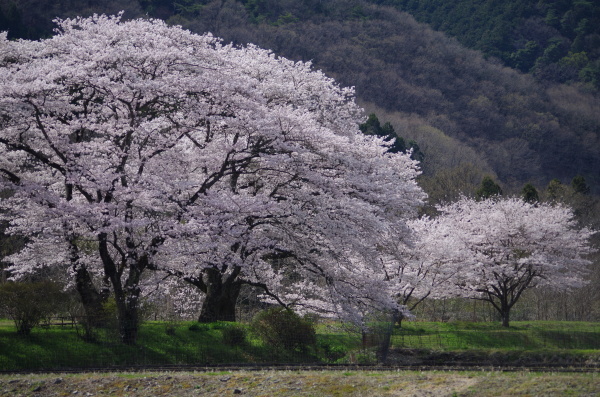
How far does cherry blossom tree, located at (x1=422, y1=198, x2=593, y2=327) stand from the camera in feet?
101

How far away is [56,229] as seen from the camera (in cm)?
1834

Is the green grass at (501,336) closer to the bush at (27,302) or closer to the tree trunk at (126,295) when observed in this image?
the tree trunk at (126,295)

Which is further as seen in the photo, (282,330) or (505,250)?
(505,250)

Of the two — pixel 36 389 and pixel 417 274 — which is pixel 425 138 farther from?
pixel 36 389

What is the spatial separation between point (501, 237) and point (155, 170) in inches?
794

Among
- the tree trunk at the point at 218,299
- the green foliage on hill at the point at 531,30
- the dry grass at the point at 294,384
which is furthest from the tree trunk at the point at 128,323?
the green foliage on hill at the point at 531,30

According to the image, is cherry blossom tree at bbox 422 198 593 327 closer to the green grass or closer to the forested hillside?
the green grass

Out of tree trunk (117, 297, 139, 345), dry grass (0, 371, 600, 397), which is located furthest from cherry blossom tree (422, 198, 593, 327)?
dry grass (0, 371, 600, 397)

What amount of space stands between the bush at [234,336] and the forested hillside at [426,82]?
54657mm

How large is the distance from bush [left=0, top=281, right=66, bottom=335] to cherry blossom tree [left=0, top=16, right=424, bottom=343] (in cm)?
153

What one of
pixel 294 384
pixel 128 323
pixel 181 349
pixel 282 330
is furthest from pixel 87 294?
pixel 294 384

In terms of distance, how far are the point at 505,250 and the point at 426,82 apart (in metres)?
73.8

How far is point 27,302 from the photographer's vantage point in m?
17.0

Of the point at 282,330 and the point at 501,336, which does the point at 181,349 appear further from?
the point at 501,336
